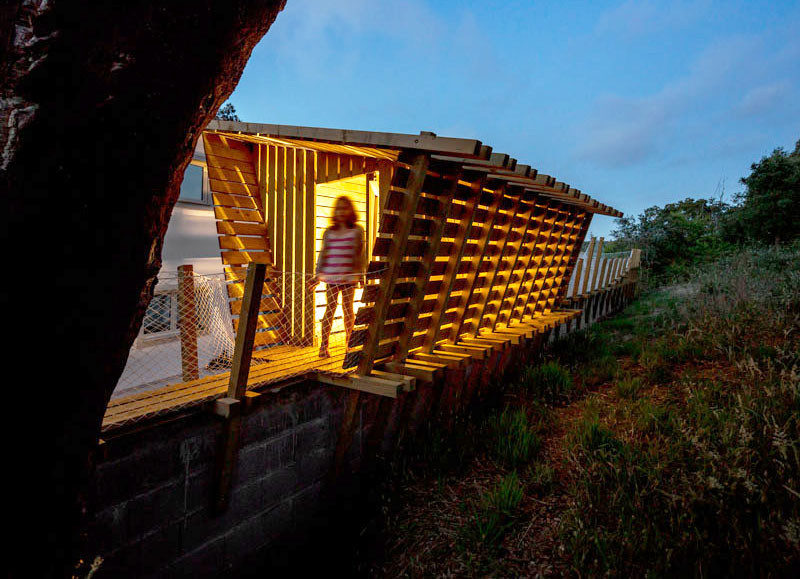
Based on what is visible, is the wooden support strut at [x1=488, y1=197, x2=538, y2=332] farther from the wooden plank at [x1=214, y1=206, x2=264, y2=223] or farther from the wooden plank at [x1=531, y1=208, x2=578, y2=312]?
the wooden plank at [x1=214, y1=206, x2=264, y2=223]

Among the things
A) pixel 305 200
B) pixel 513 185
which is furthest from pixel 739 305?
pixel 305 200

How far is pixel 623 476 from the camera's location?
3994 mm

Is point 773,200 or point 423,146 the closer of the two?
point 423,146

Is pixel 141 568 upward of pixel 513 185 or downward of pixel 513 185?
downward

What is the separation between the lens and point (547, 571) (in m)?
3.49

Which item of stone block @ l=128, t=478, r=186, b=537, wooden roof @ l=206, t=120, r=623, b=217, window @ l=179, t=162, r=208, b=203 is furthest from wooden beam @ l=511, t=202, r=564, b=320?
window @ l=179, t=162, r=208, b=203

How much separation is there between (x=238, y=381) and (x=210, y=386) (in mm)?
432

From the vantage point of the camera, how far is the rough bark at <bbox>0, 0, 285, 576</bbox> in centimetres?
111

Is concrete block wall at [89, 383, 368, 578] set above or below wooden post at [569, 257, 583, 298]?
below

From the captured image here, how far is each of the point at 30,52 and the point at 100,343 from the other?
27.0 inches

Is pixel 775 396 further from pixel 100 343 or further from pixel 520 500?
pixel 100 343

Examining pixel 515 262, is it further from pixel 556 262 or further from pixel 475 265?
pixel 556 262

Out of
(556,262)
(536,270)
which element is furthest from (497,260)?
(556,262)

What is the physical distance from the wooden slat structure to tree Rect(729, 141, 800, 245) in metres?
10.2
